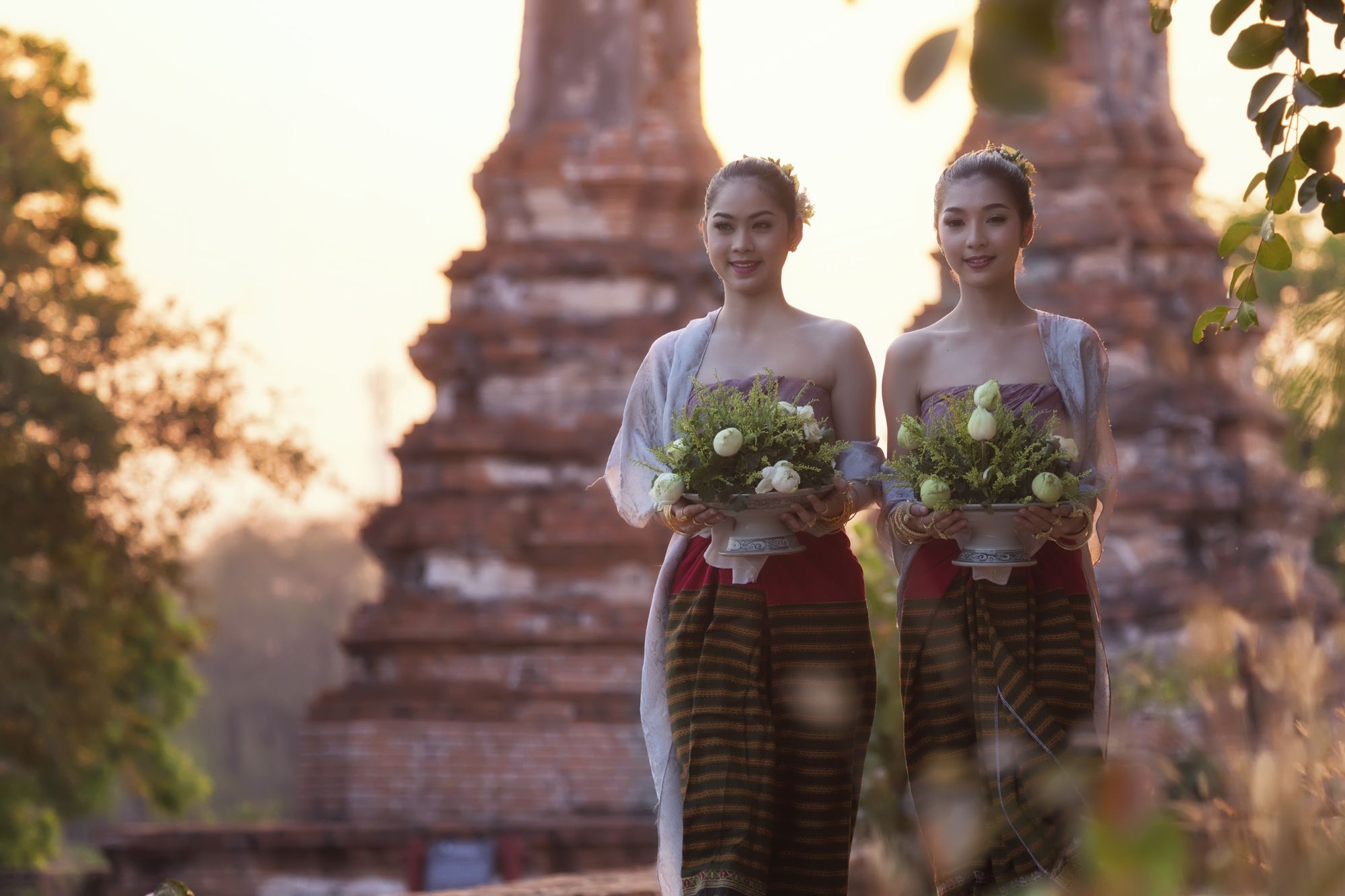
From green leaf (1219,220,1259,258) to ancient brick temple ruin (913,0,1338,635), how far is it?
9.16 meters

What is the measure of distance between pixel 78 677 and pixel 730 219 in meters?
11.2

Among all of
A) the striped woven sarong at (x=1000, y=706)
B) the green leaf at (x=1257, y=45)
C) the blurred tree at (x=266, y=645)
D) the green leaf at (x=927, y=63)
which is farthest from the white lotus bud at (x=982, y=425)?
the blurred tree at (x=266, y=645)

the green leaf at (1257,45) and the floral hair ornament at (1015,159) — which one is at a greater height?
the floral hair ornament at (1015,159)

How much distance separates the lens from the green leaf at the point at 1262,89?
3.12 m

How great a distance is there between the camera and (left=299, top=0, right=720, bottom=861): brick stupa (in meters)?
12.4

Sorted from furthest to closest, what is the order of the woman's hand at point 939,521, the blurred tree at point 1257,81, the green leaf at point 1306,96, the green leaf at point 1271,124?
the woman's hand at point 939,521 < the green leaf at point 1271,124 < the green leaf at point 1306,96 < the blurred tree at point 1257,81

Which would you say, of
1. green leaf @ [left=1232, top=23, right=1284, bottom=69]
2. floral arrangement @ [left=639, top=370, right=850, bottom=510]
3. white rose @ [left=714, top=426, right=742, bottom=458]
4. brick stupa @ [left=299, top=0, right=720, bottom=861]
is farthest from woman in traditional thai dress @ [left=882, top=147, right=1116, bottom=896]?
brick stupa @ [left=299, top=0, right=720, bottom=861]

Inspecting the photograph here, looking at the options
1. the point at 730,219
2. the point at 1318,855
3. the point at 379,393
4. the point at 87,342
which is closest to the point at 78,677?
the point at 87,342

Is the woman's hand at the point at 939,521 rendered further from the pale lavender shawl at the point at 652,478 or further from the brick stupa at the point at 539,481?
the brick stupa at the point at 539,481

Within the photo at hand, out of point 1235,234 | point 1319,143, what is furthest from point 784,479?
point 1319,143

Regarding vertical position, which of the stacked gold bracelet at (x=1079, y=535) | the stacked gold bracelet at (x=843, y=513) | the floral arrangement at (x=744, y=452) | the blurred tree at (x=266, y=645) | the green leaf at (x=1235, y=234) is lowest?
the blurred tree at (x=266, y=645)

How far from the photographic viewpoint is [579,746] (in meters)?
12.2

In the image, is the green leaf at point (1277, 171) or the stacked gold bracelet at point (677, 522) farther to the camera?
the stacked gold bracelet at point (677, 522)

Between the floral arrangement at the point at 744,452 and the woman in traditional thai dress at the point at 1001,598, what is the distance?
0.24 meters
